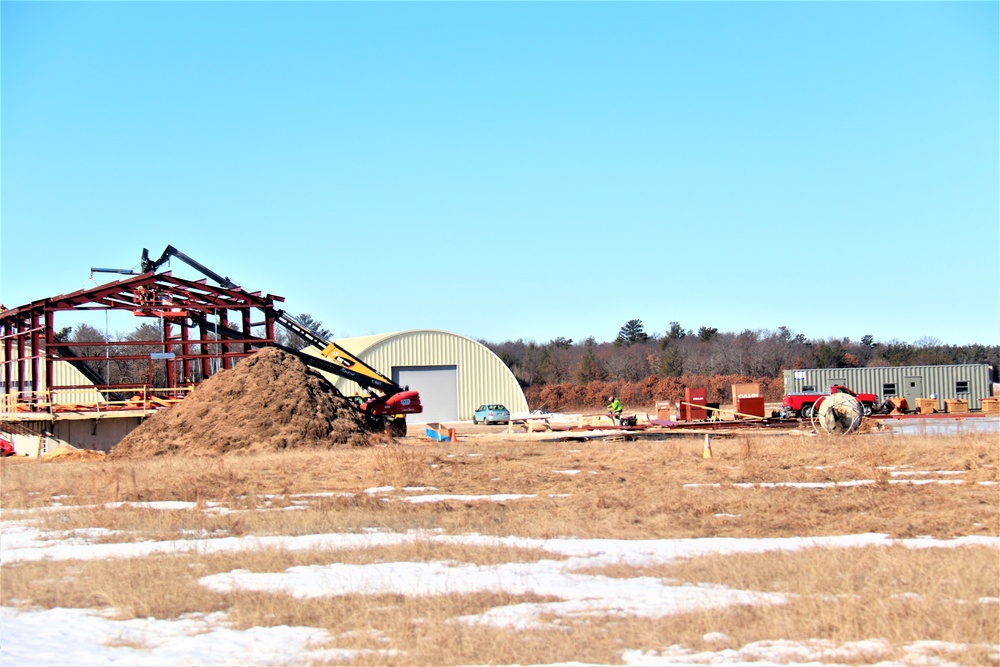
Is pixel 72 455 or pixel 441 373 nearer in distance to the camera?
pixel 72 455

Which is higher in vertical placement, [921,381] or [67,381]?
[67,381]

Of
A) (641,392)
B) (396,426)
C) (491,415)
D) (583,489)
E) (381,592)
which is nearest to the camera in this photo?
(381,592)

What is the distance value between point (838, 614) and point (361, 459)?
1696 centimetres

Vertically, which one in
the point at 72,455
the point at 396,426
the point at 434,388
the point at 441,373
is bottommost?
the point at 72,455

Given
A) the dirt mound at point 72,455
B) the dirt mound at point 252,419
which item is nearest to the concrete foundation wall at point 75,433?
the dirt mound at point 72,455

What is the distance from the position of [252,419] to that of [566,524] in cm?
1768

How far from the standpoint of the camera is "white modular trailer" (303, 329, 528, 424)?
62.1m

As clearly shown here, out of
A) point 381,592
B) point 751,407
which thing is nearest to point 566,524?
point 381,592

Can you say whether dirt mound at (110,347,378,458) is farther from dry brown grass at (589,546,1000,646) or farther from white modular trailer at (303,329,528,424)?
white modular trailer at (303,329,528,424)

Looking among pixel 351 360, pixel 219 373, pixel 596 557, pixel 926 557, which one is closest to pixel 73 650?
pixel 596 557

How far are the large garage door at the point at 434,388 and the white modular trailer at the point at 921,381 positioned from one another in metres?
21.9

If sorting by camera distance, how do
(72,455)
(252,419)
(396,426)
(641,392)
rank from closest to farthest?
1. (252,419)
2. (72,455)
3. (396,426)
4. (641,392)

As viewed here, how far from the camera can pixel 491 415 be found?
59.7 meters

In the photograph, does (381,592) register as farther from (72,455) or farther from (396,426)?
(396,426)
